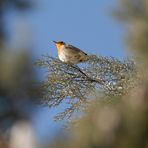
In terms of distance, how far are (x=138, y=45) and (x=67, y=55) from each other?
8420 millimetres

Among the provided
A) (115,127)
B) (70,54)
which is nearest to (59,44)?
(70,54)

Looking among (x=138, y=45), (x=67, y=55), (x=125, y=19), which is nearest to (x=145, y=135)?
(x=138, y=45)

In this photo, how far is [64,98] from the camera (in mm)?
10312

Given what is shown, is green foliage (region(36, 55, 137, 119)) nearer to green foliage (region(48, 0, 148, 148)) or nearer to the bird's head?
the bird's head

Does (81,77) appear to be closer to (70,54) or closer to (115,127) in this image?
(70,54)

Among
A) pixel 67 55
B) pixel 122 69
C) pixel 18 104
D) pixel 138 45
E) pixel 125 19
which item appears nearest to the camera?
pixel 18 104

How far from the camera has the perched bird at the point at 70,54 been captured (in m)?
11.1

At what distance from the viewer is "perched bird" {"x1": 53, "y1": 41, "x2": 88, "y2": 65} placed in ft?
36.4

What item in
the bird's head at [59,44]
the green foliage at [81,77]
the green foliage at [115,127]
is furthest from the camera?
the bird's head at [59,44]

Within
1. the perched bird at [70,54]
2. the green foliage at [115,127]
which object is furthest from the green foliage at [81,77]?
the green foliage at [115,127]

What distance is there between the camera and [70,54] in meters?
11.6

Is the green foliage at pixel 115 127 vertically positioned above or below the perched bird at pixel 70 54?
below

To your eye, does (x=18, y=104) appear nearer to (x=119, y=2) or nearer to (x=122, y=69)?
(x=119, y=2)

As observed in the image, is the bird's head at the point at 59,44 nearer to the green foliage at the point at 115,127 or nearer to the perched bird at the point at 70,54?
the perched bird at the point at 70,54
